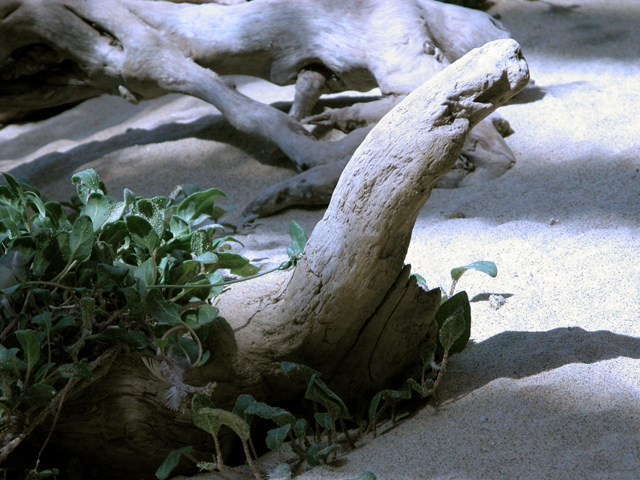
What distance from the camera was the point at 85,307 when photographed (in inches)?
53.2

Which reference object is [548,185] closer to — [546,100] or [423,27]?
[546,100]

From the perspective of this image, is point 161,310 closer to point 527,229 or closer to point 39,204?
point 39,204

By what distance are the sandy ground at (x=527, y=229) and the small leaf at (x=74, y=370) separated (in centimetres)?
58

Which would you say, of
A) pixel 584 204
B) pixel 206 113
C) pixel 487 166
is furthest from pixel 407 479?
pixel 206 113

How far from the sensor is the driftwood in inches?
145

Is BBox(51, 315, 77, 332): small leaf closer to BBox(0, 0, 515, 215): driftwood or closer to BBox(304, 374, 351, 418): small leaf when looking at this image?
BBox(304, 374, 351, 418): small leaf

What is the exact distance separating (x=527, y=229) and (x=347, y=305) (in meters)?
1.28

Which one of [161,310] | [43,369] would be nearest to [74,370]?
[43,369]

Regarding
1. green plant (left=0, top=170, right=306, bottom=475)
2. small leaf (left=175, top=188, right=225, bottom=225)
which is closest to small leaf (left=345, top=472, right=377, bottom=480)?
green plant (left=0, top=170, right=306, bottom=475)

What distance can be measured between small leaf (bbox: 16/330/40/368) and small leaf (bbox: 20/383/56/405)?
51 millimetres

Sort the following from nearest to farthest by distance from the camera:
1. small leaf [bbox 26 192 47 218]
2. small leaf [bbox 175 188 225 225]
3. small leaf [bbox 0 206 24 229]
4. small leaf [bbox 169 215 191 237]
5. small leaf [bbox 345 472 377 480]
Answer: small leaf [bbox 345 472 377 480], small leaf [bbox 0 206 24 229], small leaf [bbox 26 192 47 218], small leaf [bbox 169 215 191 237], small leaf [bbox 175 188 225 225]

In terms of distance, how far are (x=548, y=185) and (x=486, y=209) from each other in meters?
0.35

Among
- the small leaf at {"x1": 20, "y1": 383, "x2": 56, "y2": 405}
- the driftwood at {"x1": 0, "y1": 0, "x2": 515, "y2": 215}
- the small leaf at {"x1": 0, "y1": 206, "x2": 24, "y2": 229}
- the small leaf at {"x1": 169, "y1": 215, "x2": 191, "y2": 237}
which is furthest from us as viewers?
the driftwood at {"x1": 0, "y1": 0, "x2": 515, "y2": 215}

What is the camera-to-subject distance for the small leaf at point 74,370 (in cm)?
133
